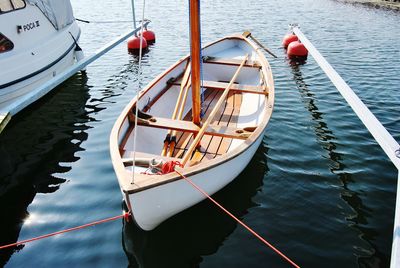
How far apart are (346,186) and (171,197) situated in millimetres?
4434

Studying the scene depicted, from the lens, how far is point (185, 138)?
848 centimetres

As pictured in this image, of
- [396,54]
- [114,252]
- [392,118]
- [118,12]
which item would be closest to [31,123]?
[114,252]

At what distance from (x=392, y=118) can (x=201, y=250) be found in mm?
8178

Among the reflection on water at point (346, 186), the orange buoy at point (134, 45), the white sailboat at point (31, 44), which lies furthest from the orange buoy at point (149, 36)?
the reflection on water at point (346, 186)

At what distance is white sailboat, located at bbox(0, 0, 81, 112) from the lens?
36.3 feet

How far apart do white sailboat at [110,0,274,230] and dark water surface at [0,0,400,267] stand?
783mm

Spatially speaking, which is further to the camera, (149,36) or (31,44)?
(149,36)

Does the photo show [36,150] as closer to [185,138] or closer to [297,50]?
[185,138]

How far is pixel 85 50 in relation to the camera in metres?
19.1

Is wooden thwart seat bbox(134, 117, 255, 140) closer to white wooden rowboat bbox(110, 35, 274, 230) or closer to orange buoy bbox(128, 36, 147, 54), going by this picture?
white wooden rowboat bbox(110, 35, 274, 230)

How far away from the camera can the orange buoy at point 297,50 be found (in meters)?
17.2

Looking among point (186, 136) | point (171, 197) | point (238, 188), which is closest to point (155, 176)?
point (171, 197)

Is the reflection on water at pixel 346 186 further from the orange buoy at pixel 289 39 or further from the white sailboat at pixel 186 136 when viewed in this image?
the orange buoy at pixel 289 39

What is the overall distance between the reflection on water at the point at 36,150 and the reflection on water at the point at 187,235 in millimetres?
2299
